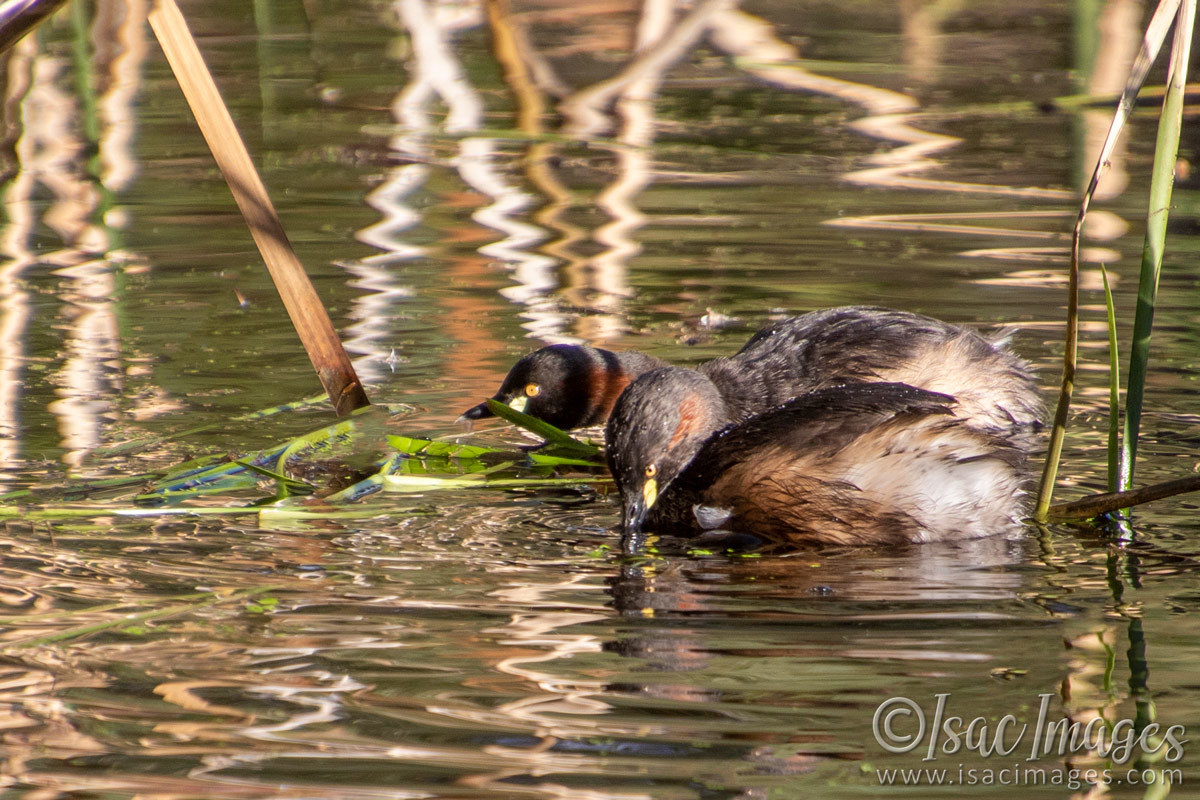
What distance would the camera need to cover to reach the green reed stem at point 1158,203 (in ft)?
11.9

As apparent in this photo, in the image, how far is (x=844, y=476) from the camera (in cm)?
427

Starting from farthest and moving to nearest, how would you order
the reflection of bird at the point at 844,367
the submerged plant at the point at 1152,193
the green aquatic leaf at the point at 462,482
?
the reflection of bird at the point at 844,367 < the green aquatic leaf at the point at 462,482 < the submerged plant at the point at 1152,193

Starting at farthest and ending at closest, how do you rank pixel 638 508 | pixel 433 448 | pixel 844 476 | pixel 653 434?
pixel 433 448 < pixel 653 434 < pixel 638 508 < pixel 844 476

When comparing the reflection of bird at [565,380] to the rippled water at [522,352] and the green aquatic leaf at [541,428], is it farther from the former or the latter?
the green aquatic leaf at [541,428]

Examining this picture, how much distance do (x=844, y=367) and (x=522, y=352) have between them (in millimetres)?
1545

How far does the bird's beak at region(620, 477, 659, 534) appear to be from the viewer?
172 inches

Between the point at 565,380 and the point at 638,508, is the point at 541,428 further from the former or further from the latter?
the point at 638,508

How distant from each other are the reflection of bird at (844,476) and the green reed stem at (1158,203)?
1.36 feet

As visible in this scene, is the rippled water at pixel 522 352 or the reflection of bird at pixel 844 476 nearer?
the rippled water at pixel 522 352

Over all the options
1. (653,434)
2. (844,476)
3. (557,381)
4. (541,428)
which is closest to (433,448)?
(541,428)

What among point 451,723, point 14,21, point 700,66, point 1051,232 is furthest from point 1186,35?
point 700,66

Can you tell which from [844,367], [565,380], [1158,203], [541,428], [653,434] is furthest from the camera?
[565,380]

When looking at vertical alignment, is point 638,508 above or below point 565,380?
below

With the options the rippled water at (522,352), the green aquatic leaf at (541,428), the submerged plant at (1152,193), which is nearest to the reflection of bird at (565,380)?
the rippled water at (522,352)
